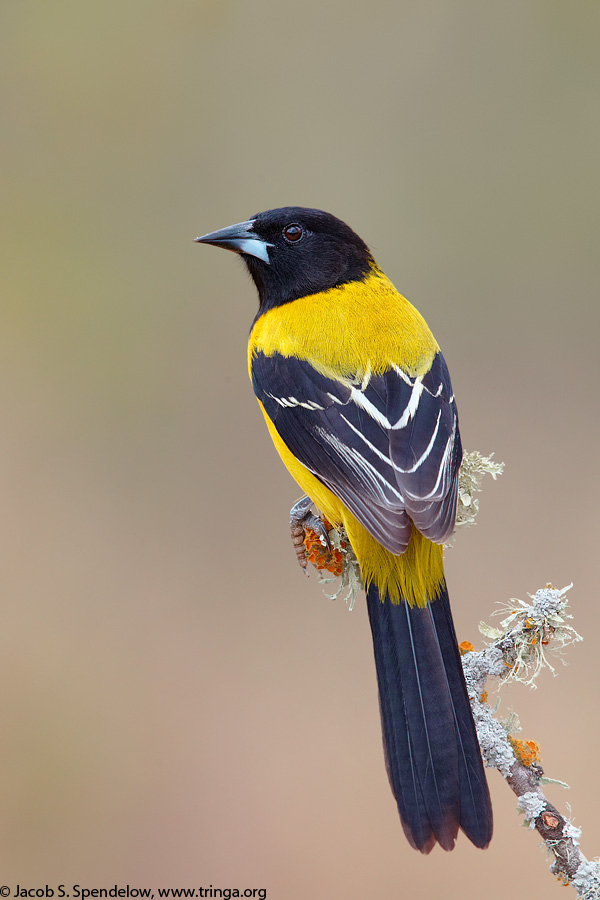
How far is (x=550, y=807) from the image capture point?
2021 mm

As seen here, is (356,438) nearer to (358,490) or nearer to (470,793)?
(358,490)

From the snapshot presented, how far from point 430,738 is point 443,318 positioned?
4.12 metres

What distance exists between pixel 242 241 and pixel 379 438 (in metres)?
1.26

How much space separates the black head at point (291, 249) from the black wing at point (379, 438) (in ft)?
1.67

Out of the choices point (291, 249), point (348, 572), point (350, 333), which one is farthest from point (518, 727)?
point (291, 249)

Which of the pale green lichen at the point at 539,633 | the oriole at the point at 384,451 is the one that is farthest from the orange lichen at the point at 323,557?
the pale green lichen at the point at 539,633

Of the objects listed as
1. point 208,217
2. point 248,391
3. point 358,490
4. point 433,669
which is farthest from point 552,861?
point 208,217

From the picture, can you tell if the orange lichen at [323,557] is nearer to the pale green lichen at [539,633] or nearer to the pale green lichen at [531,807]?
the pale green lichen at [539,633]

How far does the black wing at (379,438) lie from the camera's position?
275 cm

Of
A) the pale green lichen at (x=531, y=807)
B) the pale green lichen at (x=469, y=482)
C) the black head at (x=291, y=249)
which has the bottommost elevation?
the pale green lichen at (x=531, y=807)

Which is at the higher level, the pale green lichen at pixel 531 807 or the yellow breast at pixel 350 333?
the yellow breast at pixel 350 333

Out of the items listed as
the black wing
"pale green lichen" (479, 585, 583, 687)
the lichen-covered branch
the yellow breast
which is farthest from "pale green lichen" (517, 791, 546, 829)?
the yellow breast

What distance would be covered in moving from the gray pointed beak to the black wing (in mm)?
596

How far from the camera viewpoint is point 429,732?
2.51m
